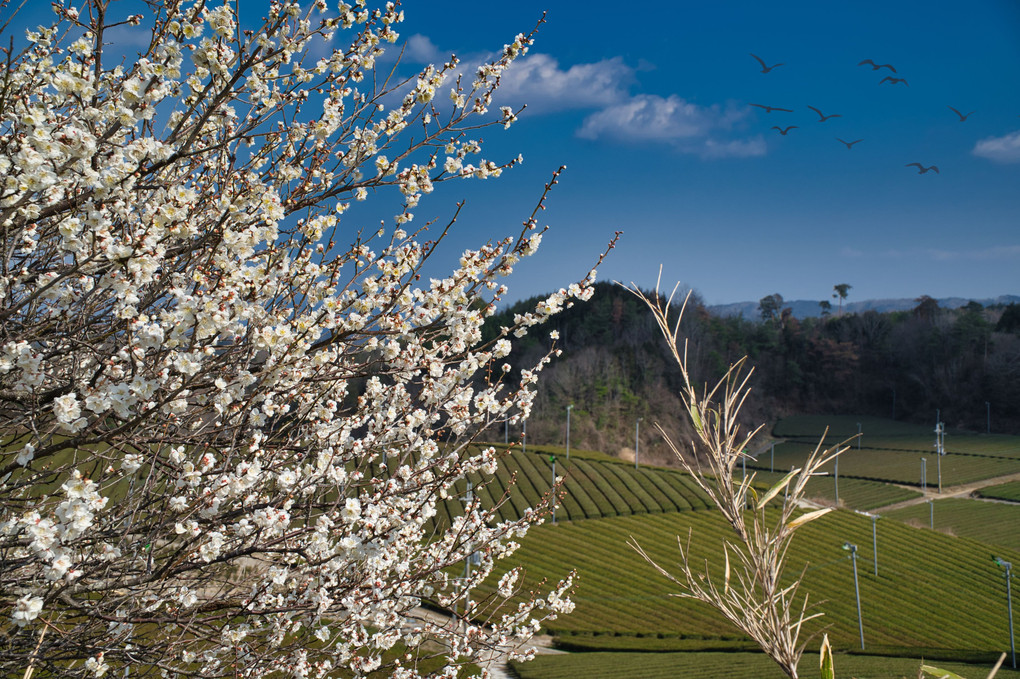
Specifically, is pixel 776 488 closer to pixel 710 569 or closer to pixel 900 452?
pixel 710 569

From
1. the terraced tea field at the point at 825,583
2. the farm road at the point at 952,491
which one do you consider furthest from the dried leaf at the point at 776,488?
the farm road at the point at 952,491

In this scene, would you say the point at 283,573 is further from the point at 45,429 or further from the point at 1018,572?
the point at 1018,572

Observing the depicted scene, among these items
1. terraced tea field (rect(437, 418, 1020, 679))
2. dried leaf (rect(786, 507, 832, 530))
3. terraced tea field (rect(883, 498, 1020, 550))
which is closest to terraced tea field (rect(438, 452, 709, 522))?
terraced tea field (rect(437, 418, 1020, 679))

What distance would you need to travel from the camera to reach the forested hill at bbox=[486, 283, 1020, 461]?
7056cm

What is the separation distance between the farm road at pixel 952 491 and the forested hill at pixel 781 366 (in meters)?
20.0

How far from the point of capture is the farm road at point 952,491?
165ft

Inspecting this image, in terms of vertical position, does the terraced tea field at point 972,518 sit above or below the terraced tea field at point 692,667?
below

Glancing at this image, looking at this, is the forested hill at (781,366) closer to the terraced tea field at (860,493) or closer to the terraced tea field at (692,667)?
the terraced tea field at (860,493)

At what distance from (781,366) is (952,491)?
3757 cm

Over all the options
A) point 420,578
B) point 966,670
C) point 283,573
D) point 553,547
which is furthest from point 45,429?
point 553,547

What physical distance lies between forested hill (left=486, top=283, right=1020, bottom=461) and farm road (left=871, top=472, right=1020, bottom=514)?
786 inches

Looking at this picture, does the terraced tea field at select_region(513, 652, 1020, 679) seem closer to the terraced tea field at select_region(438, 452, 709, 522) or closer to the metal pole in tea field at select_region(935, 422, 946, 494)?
the terraced tea field at select_region(438, 452, 709, 522)

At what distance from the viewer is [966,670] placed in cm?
2102

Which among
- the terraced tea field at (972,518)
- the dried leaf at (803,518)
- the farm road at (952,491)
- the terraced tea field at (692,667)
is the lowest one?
the terraced tea field at (972,518)
